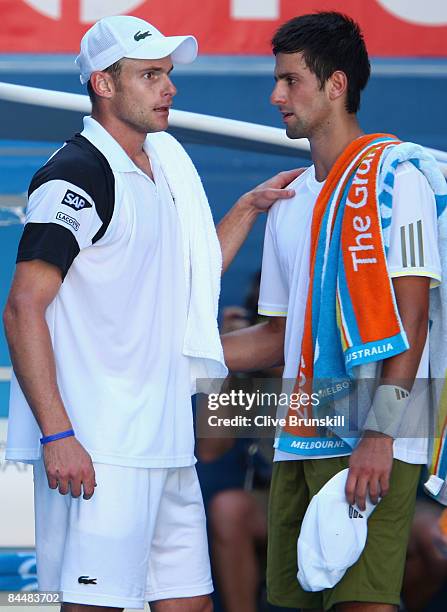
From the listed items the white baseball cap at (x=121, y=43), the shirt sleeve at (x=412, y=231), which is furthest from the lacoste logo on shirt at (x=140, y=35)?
the shirt sleeve at (x=412, y=231)

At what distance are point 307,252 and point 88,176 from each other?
0.59m

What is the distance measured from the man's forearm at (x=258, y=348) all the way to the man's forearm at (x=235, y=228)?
0.20m

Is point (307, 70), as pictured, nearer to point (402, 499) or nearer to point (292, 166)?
point (292, 166)

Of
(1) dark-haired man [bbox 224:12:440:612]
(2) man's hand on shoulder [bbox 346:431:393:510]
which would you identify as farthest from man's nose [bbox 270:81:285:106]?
(2) man's hand on shoulder [bbox 346:431:393:510]

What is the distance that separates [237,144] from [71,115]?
503mm

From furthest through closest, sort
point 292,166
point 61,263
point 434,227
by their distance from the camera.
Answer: point 292,166
point 434,227
point 61,263

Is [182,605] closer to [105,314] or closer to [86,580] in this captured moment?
[86,580]

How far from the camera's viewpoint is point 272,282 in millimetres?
3303

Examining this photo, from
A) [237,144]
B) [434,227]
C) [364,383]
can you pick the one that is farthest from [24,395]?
[237,144]

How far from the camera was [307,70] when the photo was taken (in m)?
3.12

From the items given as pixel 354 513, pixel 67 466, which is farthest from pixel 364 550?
pixel 67 466

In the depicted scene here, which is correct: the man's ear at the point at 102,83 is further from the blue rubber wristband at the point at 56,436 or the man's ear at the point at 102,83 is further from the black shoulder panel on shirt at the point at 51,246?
the blue rubber wristband at the point at 56,436

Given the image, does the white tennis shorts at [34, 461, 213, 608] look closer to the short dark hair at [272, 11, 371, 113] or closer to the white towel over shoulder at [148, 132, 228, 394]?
the white towel over shoulder at [148, 132, 228, 394]

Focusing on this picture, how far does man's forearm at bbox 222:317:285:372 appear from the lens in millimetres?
3396
